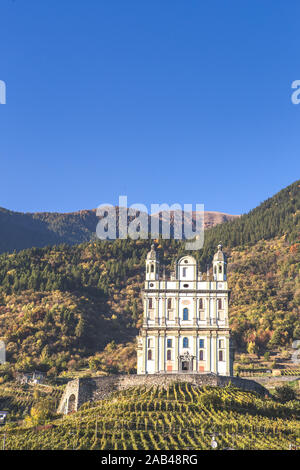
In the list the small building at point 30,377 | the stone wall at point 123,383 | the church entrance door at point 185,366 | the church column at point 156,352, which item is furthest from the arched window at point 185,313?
the small building at point 30,377

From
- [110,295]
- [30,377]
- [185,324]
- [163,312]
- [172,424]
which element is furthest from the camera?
[110,295]

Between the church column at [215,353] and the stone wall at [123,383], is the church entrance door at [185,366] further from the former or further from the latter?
the stone wall at [123,383]

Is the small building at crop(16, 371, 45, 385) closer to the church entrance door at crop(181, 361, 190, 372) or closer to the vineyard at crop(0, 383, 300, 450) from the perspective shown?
the church entrance door at crop(181, 361, 190, 372)

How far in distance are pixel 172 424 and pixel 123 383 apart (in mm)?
18121

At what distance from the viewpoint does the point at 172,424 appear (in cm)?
5275

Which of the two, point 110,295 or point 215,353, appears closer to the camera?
point 215,353

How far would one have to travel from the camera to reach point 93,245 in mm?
187625

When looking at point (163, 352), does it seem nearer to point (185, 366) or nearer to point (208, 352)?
point (185, 366)

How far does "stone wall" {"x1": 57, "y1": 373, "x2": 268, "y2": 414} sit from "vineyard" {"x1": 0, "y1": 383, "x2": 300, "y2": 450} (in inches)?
70.3

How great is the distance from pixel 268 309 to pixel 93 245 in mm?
69988

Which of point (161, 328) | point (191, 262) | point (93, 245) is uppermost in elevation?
point (93, 245)

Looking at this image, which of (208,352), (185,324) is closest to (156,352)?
(185,324)
